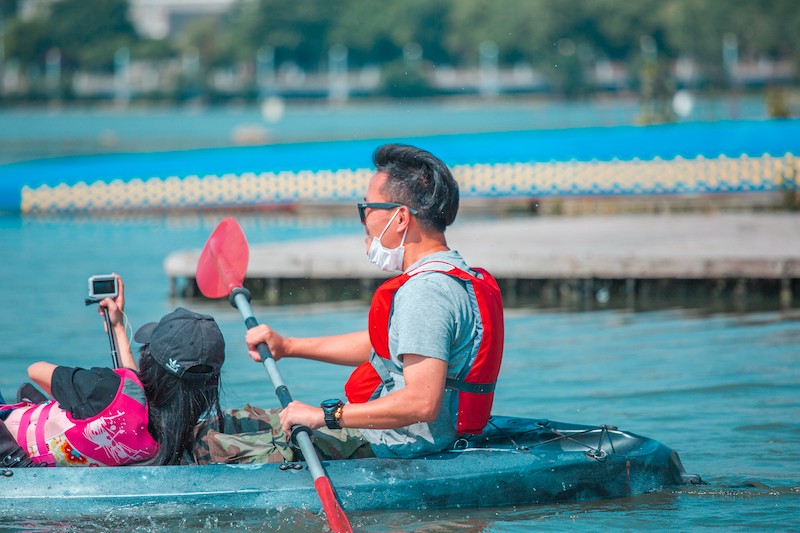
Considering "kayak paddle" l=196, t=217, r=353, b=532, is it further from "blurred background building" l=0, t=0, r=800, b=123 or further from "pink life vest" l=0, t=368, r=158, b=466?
"blurred background building" l=0, t=0, r=800, b=123

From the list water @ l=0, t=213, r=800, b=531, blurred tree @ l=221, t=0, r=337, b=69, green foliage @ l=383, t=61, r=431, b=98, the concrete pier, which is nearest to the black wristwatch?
water @ l=0, t=213, r=800, b=531

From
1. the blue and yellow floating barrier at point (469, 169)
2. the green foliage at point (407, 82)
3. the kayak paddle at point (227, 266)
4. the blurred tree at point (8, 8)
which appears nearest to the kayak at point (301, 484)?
the kayak paddle at point (227, 266)

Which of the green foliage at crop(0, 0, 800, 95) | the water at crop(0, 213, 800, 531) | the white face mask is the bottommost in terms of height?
the water at crop(0, 213, 800, 531)

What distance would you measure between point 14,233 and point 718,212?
396 inches

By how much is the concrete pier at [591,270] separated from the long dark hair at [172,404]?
6.07 m

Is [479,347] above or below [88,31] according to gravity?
below

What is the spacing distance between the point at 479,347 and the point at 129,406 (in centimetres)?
130

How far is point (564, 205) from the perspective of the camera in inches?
688

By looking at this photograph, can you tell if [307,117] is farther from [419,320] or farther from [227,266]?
[419,320]

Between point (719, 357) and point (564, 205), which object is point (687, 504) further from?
point (564, 205)

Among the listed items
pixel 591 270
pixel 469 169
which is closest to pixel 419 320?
pixel 591 270

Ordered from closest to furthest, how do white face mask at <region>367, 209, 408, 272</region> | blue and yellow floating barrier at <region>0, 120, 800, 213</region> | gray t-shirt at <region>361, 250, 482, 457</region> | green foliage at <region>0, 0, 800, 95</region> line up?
1. gray t-shirt at <region>361, 250, 482, 457</region>
2. white face mask at <region>367, 209, 408, 272</region>
3. blue and yellow floating barrier at <region>0, 120, 800, 213</region>
4. green foliage at <region>0, 0, 800, 95</region>

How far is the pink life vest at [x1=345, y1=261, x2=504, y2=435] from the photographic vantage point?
432cm

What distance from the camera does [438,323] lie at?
4145mm
